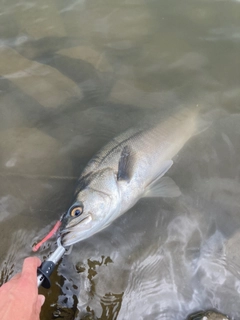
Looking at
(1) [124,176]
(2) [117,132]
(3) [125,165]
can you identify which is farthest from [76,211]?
(2) [117,132]

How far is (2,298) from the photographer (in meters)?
2.12

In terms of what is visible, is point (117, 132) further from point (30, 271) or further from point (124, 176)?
point (30, 271)

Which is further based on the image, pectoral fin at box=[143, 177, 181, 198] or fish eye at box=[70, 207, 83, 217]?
pectoral fin at box=[143, 177, 181, 198]

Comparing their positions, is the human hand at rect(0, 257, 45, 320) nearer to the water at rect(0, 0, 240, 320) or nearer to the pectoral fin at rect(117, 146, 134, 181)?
the water at rect(0, 0, 240, 320)

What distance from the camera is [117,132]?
427cm

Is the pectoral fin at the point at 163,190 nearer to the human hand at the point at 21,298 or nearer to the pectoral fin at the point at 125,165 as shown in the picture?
the pectoral fin at the point at 125,165

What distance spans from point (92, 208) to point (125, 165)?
2.14 ft

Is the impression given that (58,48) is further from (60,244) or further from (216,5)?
(60,244)

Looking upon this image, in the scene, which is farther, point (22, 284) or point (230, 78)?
point (230, 78)

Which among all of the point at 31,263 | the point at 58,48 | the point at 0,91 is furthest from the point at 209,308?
the point at 58,48

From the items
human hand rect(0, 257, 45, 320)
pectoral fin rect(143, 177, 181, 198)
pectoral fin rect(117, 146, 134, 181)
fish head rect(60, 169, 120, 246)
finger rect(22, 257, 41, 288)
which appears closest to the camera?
human hand rect(0, 257, 45, 320)

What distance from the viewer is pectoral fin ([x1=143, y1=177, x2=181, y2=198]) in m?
3.52

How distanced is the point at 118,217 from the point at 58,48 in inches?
141

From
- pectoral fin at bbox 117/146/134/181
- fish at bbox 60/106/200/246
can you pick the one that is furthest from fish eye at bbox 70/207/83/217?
pectoral fin at bbox 117/146/134/181
